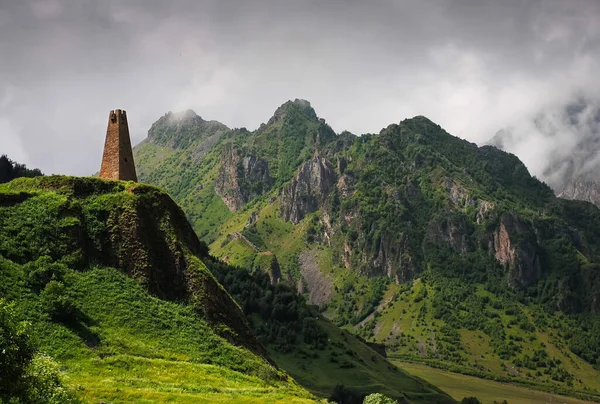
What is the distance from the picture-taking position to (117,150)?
86.6 m

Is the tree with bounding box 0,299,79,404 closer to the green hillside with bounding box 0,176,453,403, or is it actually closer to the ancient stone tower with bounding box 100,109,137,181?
the green hillside with bounding box 0,176,453,403

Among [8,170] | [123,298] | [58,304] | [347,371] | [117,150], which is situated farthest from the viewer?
[8,170]

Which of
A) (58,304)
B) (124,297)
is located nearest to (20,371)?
(58,304)

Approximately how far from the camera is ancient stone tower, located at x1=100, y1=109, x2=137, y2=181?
86250mm

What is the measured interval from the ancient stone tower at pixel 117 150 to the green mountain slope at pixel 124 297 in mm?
8188

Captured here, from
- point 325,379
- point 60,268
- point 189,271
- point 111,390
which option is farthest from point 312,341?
point 111,390

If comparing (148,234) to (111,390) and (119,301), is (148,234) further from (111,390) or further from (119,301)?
(111,390)

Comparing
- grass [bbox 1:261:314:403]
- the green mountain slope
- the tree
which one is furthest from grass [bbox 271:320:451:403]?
the tree

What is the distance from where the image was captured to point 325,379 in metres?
143

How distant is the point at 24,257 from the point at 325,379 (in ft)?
304

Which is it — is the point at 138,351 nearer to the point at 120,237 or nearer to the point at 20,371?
the point at 120,237

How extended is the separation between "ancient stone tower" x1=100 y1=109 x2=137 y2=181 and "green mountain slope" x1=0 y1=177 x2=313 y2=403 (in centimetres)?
819

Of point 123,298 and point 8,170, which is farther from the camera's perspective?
point 8,170

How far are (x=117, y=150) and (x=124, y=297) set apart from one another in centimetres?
2648
